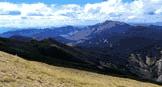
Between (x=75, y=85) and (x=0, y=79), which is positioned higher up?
(x=0, y=79)

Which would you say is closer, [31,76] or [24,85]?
[24,85]

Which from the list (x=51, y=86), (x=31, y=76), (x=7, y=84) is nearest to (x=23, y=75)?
(x=31, y=76)

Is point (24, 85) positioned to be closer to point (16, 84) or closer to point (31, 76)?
point (16, 84)

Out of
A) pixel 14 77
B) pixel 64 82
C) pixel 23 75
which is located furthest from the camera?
pixel 64 82

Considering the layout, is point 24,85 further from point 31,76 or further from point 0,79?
point 31,76

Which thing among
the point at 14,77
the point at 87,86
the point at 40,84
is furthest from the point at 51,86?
the point at 87,86

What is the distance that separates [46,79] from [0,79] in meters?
8.08

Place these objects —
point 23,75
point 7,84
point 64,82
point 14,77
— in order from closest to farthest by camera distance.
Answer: point 7,84 < point 14,77 < point 23,75 < point 64,82

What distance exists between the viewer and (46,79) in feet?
133

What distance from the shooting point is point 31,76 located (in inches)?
1547

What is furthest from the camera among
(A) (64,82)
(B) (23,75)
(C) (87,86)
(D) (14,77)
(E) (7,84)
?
(C) (87,86)

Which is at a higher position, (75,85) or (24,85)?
(24,85)

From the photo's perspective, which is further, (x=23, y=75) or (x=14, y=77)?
(x=23, y=75)

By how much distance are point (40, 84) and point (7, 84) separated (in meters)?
4.81
